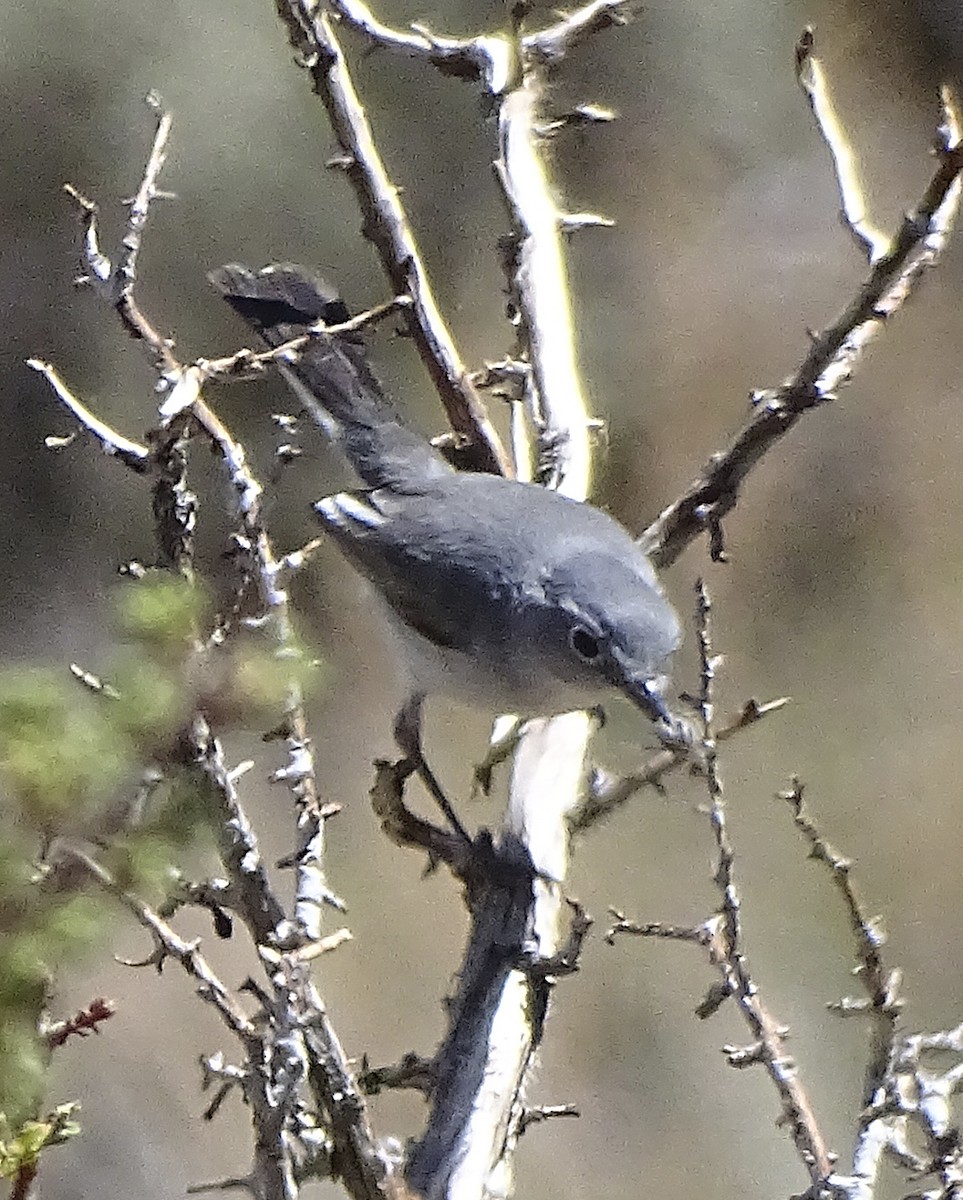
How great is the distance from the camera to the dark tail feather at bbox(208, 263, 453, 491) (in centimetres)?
111

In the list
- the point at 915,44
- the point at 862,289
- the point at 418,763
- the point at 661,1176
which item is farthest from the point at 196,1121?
the point at 915,44

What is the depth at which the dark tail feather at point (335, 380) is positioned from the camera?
→ 111 centimetres

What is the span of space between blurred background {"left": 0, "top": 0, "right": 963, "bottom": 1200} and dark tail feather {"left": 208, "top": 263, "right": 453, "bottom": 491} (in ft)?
1.95

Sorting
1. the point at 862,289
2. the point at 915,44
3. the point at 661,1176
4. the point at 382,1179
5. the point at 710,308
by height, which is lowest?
the point at 382,1179

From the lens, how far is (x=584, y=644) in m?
0.91

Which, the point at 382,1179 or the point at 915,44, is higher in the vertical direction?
the point at 915,44

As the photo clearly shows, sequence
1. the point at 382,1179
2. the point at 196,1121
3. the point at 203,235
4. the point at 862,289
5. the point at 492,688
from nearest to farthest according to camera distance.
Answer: the point at 382,1179
the point at 862,289
the point at 492,688
the point at 196,1121
the point at 203,235

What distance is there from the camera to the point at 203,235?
2.01 metres

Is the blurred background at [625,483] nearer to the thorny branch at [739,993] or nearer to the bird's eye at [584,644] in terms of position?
the bird's eye at [584,644]

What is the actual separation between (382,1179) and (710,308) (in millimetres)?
1956

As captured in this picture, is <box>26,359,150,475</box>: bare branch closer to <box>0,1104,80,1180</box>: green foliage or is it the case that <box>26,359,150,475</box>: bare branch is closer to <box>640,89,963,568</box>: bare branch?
<box>0,1104,80,1180</box>: green foliage

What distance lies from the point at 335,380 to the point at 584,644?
38 cm

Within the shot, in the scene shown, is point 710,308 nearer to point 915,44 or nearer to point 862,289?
point 915,44

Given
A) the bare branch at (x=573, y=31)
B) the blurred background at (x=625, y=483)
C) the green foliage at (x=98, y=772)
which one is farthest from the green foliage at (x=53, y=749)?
the blurred background at (x=625, y=483)
